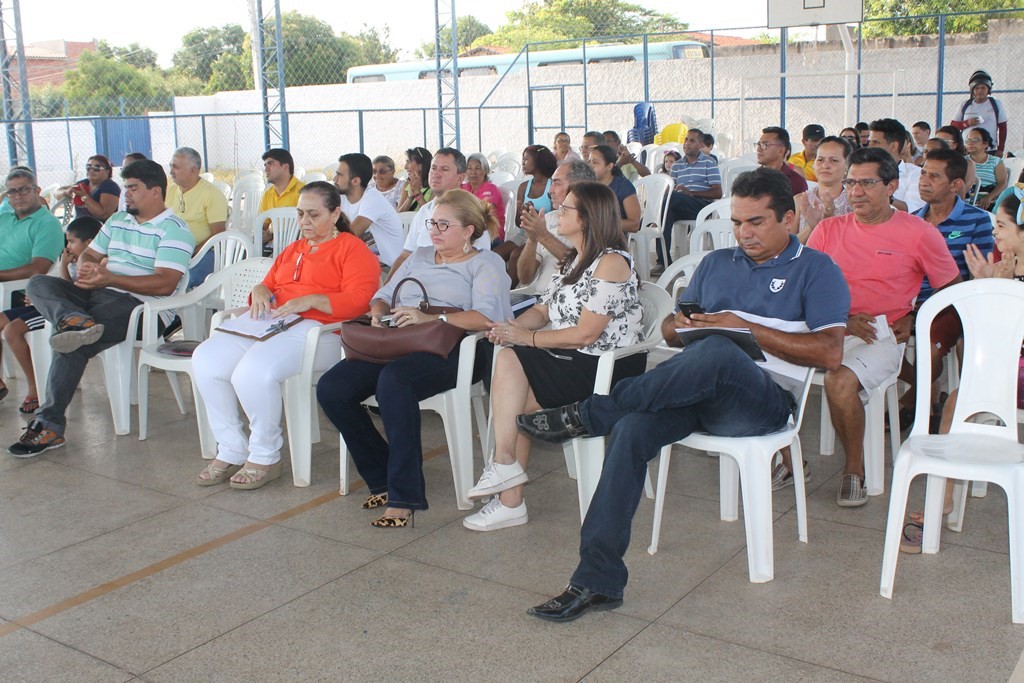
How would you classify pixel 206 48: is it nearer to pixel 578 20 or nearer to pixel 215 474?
pixel 578 20

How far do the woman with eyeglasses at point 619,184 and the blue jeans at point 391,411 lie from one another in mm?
2666

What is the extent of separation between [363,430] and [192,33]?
154ft

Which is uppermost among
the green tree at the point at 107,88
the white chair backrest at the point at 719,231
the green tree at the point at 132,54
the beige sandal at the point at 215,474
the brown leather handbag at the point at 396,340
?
the green tree at the point at 132,54

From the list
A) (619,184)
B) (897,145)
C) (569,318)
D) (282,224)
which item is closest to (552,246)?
(569,318)

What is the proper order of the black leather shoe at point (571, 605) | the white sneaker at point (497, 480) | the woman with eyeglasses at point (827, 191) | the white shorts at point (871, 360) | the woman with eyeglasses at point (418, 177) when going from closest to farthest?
the black leather shoe at point (571, 605), the white sneaker at point (497, 480), the white shorts at point (871, 360), the woman with eyeglasses at point (827, 191), the woman with eyeglasses at point (418, 177)

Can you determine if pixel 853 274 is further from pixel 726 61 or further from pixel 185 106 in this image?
pixel 185 106

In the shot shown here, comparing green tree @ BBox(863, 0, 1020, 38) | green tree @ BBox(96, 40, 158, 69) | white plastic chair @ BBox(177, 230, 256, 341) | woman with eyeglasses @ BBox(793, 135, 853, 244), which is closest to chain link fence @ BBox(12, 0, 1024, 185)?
green tree @ BBox(863, 0, 1020, 38)

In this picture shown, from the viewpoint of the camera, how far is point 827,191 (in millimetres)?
4816

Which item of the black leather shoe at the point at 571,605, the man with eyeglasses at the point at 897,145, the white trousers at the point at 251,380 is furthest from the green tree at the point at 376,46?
the black leather shoe at the point at 571,605

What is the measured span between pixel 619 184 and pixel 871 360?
2934mm

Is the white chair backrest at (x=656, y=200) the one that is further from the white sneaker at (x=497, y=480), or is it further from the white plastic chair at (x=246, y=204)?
the white sneaker at (x=497, y=480)

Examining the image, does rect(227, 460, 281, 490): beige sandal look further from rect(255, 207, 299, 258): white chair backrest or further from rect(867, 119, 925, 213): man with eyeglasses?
rect(867, 119, 925, 213): man with eyeglasses

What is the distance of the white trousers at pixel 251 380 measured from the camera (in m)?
4.00

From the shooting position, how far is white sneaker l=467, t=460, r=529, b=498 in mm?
3445
